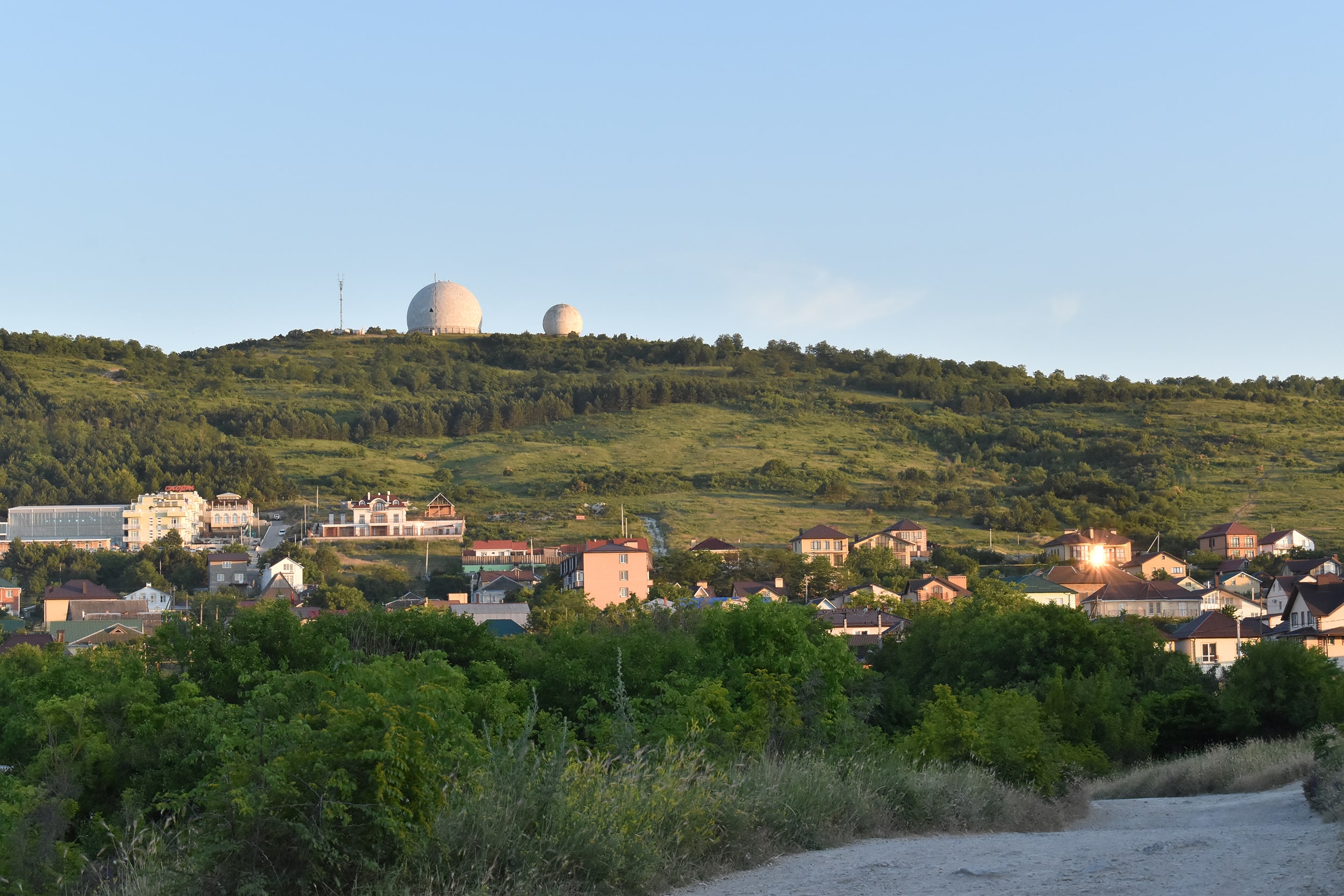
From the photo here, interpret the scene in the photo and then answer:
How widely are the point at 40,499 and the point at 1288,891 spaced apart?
272 ft

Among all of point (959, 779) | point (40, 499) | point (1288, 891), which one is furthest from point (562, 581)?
point (1288, 891)

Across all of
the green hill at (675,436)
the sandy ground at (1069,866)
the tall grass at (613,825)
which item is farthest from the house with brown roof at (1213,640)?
the tall grass at (613,825)

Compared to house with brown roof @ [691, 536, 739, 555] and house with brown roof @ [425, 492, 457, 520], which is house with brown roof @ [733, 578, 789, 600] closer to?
house with brown roof @ [691, 536, 739, 555]

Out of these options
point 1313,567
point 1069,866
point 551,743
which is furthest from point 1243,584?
point 551,743

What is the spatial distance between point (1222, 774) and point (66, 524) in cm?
6847

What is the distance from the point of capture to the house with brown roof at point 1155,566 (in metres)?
59.4

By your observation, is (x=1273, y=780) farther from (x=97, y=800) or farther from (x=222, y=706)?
(x=97, y=800)

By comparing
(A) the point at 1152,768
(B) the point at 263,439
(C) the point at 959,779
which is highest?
(B) the point at 263,439

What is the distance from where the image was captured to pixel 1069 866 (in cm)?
841

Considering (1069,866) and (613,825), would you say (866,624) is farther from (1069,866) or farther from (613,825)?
(613,825)

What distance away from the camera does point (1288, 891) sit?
7.40 m

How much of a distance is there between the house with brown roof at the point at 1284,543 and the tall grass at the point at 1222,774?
139ft

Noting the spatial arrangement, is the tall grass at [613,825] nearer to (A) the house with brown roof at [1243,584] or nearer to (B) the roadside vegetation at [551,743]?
(B) the roadside vegetation at [551,743]

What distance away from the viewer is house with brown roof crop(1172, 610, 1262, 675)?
4016cm
